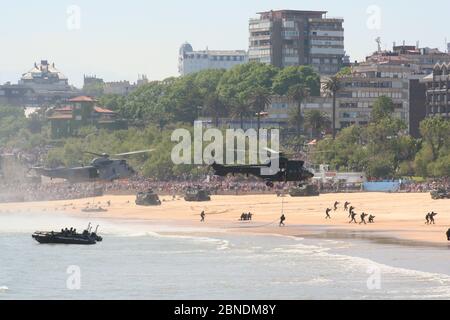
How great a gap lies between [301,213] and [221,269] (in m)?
43.1

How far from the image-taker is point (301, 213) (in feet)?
445

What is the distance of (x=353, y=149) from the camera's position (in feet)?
602

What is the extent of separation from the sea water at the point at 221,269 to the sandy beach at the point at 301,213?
16.1ft

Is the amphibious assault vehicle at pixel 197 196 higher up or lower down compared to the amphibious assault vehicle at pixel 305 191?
lower down

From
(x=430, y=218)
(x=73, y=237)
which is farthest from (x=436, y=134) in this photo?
(x=73, y=237)

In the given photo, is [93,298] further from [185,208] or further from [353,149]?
[353,149]

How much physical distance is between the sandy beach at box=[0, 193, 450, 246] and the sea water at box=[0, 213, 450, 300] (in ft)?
16.1

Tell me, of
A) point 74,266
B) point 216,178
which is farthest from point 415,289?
point 216,178

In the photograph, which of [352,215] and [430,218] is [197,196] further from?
[430,218]

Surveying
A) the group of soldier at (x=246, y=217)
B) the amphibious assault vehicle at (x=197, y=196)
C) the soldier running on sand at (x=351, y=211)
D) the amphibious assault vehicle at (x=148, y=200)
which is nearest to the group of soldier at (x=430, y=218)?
the soldier running on sand at (x=351, y=211)

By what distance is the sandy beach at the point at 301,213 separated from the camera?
11388cm

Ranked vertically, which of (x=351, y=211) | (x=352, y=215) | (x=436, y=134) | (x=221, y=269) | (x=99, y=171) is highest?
(x=436, y=134)

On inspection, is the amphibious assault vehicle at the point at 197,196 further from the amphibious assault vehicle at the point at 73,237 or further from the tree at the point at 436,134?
the amphibious assault vehicle at the point at 73,237

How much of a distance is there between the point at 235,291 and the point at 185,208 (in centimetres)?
6889
